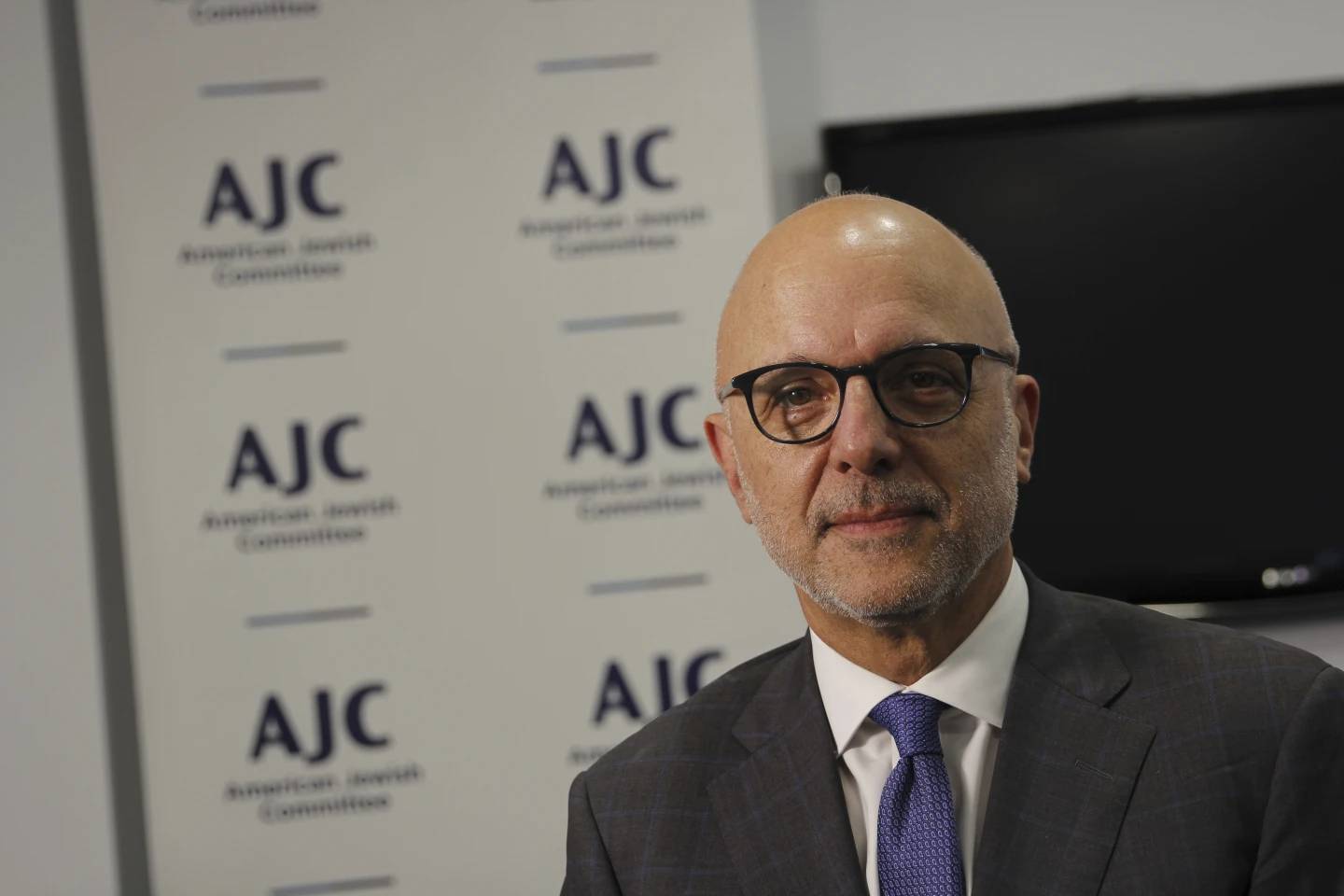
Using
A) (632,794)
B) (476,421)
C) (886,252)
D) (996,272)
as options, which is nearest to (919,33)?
(996,272)

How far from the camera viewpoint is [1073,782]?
126 cm

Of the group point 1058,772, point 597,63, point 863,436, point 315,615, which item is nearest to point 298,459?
point 315,615

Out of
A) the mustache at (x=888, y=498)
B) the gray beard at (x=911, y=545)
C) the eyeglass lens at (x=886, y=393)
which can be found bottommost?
the gray beard at (x=911, y=545)

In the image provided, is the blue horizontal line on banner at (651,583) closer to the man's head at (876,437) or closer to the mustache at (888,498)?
the man's head at (876,437)

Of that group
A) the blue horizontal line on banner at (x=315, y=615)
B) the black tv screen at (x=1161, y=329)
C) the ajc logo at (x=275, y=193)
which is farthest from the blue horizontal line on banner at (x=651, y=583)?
the ajc logo at (x=275, y=193)

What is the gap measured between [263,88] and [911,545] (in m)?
2.26

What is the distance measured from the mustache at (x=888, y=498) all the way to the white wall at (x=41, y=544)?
2.21 meters

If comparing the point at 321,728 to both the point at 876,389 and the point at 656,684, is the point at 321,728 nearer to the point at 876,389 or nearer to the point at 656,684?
the point at 656,684

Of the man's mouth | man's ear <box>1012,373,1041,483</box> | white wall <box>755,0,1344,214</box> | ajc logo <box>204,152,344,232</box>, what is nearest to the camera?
the man's mouth

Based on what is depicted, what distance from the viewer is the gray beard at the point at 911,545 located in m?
1.29

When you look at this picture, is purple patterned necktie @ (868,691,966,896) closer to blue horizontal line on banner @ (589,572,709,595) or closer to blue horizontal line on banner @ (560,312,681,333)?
blue horizontal line on banner @ (589,572,709,595)

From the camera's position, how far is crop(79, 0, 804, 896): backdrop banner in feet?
9.57

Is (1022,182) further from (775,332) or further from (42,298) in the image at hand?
(42,298)

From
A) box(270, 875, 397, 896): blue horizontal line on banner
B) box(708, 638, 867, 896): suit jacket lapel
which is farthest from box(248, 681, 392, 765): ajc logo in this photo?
box(708, 638, 867, 896): suit jacket lapel
